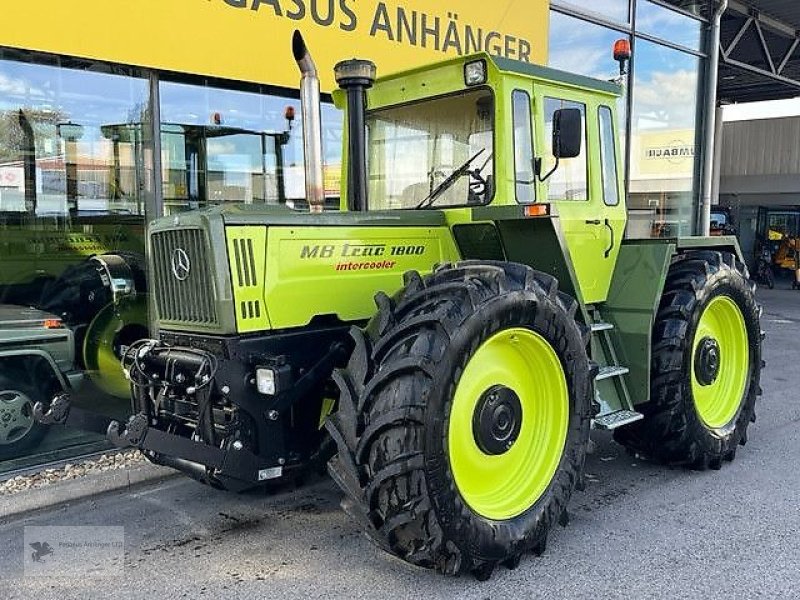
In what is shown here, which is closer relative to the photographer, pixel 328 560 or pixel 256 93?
pixel 328 560

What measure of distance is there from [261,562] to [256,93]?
412 cm

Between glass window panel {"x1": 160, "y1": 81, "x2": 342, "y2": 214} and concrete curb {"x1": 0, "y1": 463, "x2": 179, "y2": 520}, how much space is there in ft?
6.78

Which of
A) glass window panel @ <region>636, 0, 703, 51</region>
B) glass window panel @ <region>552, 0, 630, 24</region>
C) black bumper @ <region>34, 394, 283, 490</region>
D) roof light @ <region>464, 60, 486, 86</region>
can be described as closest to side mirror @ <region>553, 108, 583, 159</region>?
roof light @ <region>464, 60, 486, 86</region>

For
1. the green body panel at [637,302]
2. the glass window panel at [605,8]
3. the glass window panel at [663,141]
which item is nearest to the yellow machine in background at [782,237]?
the glass window panel at [663,141]

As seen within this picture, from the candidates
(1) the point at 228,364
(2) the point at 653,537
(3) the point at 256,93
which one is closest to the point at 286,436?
(1) the point at 228,364

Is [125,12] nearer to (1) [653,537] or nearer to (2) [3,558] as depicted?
(2) [3,558]

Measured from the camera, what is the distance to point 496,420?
3.69 m

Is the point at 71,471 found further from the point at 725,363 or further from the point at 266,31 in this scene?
the point at 725,363

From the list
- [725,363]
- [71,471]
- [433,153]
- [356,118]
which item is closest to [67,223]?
[71,471]

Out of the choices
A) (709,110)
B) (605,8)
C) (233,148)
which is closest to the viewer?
(233,148)

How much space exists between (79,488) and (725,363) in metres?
4.59

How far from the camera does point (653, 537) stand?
160 inches

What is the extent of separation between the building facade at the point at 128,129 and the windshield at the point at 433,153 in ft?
3.38

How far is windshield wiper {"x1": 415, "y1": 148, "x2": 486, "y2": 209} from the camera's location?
436cm
